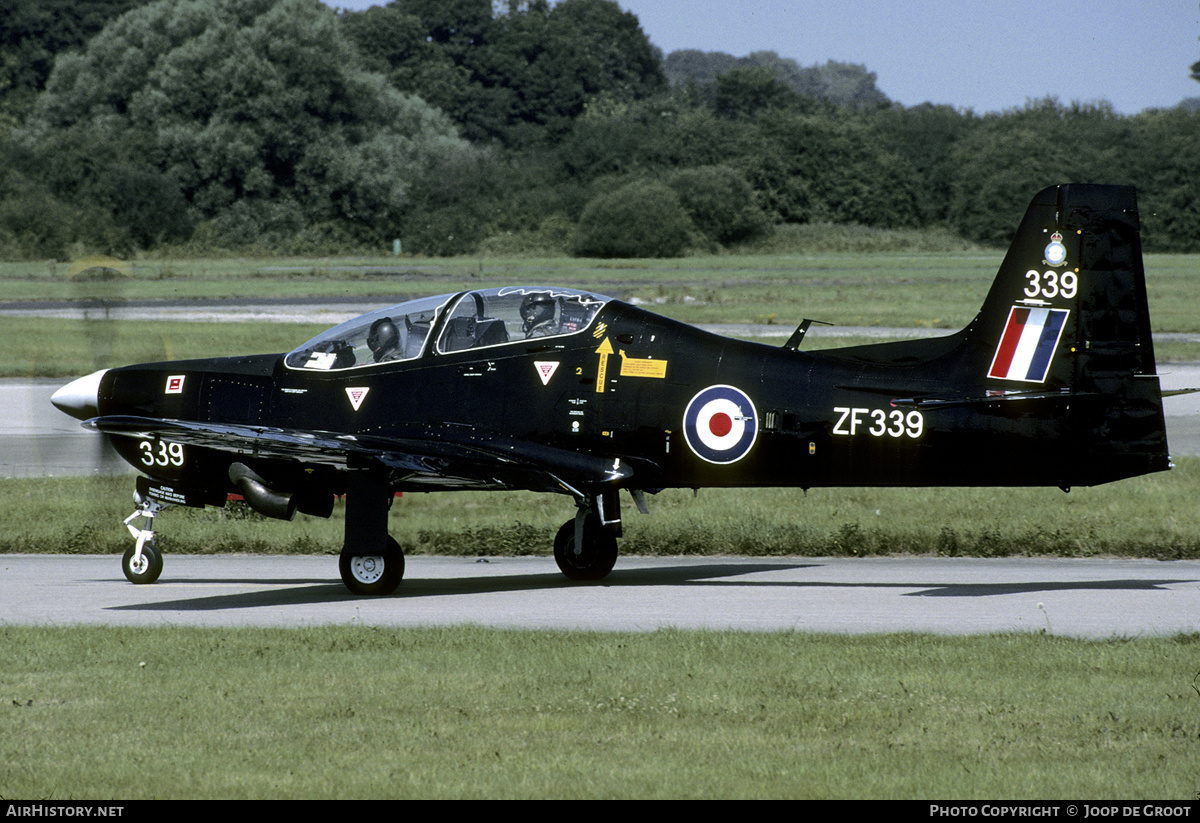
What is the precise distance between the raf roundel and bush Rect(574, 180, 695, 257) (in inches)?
2665

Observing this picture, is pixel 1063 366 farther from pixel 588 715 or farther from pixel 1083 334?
pixel 588 715

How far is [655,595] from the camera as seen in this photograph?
12078 millimetres

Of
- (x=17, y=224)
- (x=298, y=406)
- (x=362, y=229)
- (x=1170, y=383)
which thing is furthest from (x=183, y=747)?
(x=362, y=229)

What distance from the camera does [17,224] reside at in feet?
214

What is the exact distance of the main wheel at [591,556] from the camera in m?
12.9

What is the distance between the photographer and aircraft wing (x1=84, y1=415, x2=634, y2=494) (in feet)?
37.7

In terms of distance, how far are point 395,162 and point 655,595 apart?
2688 inches

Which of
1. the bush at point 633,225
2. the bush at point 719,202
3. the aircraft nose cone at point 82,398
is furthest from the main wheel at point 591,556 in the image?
the bush at point 719,202

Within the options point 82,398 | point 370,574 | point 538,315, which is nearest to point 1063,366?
point 538,315

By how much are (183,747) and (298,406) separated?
568cm

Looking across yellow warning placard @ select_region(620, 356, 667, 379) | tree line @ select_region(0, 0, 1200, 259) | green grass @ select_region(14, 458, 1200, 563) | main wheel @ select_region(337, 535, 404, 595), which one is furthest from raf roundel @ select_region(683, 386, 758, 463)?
tree line @ select_region(0, 0, 1200, 259)

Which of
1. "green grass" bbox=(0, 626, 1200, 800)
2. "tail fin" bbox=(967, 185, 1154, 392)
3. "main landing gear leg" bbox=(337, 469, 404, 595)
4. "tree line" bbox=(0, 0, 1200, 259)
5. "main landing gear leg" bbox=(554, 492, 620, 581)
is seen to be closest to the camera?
"green grass" bbox=(0, 626, 1200, 800)

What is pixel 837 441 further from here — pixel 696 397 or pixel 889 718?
pixel 889 718

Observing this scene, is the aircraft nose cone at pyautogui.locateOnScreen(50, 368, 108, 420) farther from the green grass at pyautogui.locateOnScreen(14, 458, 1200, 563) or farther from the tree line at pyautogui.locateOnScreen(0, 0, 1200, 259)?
the tree line at pyautogui.locateOnScreen(0, 0, 1200, 259)
